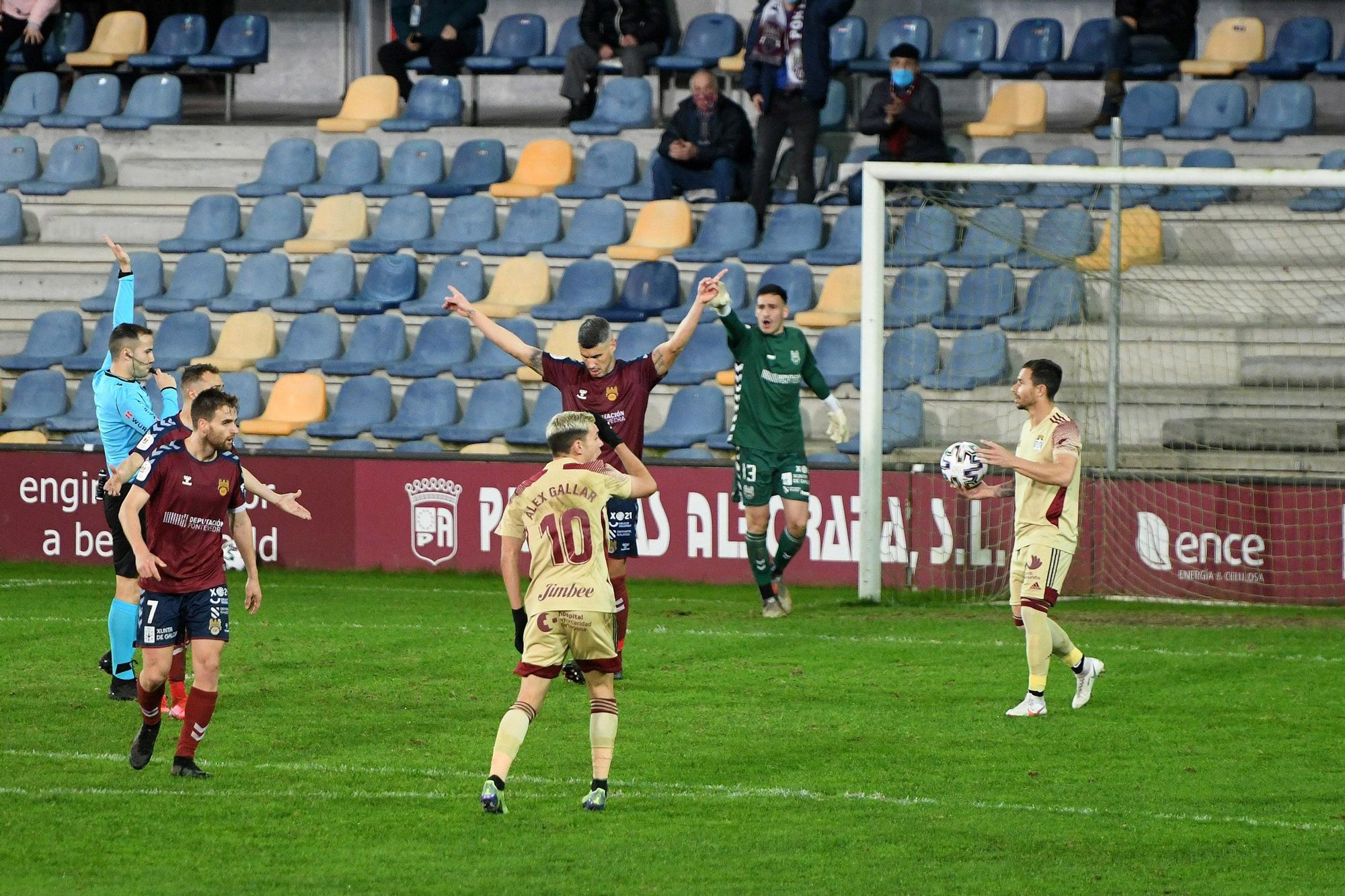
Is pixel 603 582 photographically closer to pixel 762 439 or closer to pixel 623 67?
pixel 762 439

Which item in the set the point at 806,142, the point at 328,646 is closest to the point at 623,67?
the point at 806,142

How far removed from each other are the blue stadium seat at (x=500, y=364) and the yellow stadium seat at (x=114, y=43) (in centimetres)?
780

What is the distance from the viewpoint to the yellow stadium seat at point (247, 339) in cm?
1875

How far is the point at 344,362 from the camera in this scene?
59.8 ft

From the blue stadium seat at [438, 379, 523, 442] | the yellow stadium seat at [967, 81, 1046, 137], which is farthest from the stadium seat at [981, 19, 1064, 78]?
the blue stadium seat at [438, 379, 523, 442]

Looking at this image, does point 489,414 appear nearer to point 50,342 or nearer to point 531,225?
point 531,225

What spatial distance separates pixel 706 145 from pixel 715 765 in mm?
10812

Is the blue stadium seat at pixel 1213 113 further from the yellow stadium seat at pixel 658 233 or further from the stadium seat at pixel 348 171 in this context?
the stadium seat at pixel 348 171

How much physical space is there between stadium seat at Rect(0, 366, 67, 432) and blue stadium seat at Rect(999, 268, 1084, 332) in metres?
9.38

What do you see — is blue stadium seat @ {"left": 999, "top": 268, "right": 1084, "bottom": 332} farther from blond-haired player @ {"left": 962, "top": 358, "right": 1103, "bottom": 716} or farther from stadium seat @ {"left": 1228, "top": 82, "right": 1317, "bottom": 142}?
blond-haired player @ {"left": 962, "top": 358, "right": 1103, "bottom": 716}

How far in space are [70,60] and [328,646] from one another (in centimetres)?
1337

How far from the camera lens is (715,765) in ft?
28.9

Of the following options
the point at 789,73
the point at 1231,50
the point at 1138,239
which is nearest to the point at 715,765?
the point at 1138,239

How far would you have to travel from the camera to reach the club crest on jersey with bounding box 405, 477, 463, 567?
624 inches
